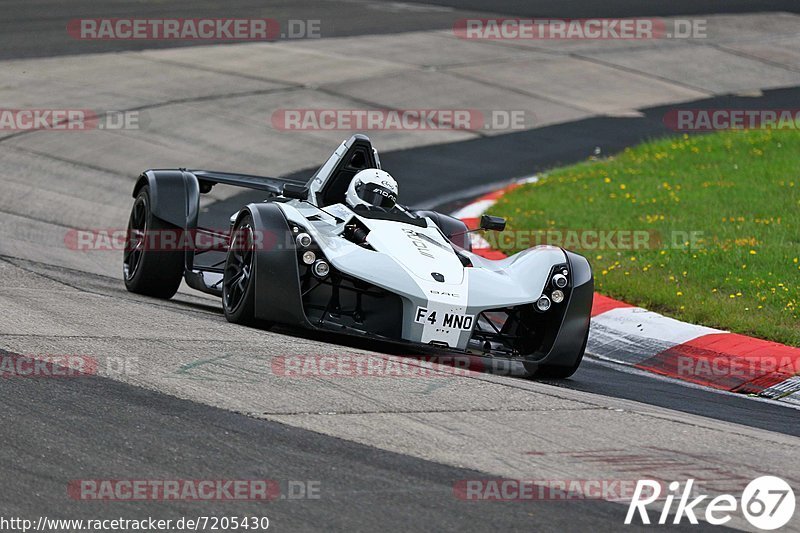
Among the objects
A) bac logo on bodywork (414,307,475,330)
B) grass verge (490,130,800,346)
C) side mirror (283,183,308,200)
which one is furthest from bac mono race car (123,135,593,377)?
grass verge (490,130,800,346)

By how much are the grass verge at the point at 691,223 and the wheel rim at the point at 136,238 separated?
383cm

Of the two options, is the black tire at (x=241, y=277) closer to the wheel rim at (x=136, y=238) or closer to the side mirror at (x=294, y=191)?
the side mirror at (x=294, y=191)

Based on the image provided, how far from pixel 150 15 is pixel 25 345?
20.7 meters

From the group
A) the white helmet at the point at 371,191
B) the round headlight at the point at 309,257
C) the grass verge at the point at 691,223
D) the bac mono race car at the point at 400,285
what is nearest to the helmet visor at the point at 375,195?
the white helmet at the point at 371,191

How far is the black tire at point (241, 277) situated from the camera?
8.59 m

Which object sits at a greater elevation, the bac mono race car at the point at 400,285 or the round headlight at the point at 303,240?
the round headlight at the point at 303,240

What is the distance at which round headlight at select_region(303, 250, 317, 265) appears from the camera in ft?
27.5

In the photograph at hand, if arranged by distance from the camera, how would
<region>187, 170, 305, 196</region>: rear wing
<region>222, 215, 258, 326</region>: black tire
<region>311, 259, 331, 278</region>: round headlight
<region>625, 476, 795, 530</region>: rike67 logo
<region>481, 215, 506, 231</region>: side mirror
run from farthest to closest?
1. <region>187, 170, 305, 196</region>: rear wing
2. <region>481, 215, 506, 231</region>: side mirror
3. <region>222, 215, 258, 326</region>: black tire
4. <region>311, 259, 331, 278</region>: round headlight
5. <region>625, 476, 795, 530</region>: rike67 logo

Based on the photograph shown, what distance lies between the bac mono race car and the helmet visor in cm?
10

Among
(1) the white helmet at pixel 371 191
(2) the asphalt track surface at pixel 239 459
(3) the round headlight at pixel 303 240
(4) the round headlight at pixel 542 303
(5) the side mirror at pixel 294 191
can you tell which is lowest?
(2) the asphalt track surface at pixel 239 459

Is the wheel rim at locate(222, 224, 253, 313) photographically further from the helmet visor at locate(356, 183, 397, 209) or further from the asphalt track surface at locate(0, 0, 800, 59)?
the asphalt track surface at locate(0, 0, 800, 59)

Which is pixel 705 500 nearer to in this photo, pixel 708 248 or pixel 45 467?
pixel 45 467

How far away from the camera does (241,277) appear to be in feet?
29.3

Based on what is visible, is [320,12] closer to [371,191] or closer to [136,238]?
[136,238]
